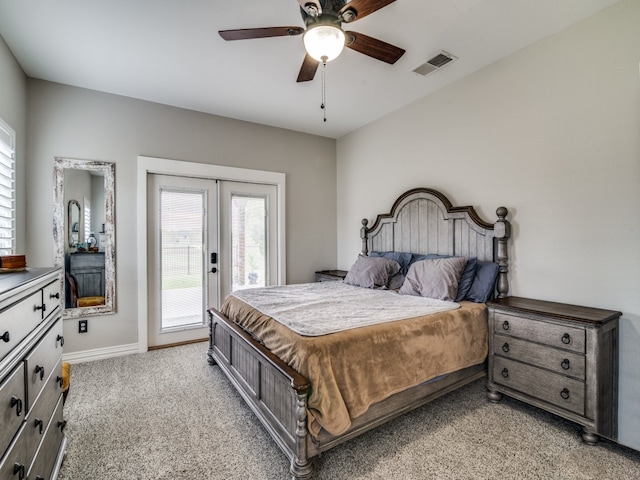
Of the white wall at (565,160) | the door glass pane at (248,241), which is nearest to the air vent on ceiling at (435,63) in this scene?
the white wall at (565,160)

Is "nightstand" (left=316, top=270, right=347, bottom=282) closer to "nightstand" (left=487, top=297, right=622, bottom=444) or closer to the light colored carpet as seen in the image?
the light colored carpet

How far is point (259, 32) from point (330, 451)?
259cm

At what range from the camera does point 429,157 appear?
3.60 metres

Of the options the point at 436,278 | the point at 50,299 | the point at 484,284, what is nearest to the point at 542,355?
the point at 484,284

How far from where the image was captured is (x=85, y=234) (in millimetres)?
3396

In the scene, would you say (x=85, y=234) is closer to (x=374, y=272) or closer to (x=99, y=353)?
(x=99, y=353)

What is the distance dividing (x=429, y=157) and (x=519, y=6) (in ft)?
5.09

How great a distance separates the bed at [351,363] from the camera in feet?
5.54

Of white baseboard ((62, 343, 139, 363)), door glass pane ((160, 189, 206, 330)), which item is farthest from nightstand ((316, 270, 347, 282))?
white baseboard ((62, 343, 139, 363))

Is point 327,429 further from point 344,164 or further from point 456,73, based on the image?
point 344,164

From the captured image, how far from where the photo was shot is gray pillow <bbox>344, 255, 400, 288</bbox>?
3476mm

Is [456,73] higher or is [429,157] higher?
[456,73]

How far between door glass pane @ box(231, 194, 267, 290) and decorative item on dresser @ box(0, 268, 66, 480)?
2510 mm

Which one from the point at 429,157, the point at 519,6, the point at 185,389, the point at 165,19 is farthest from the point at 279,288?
the point at 519,6
